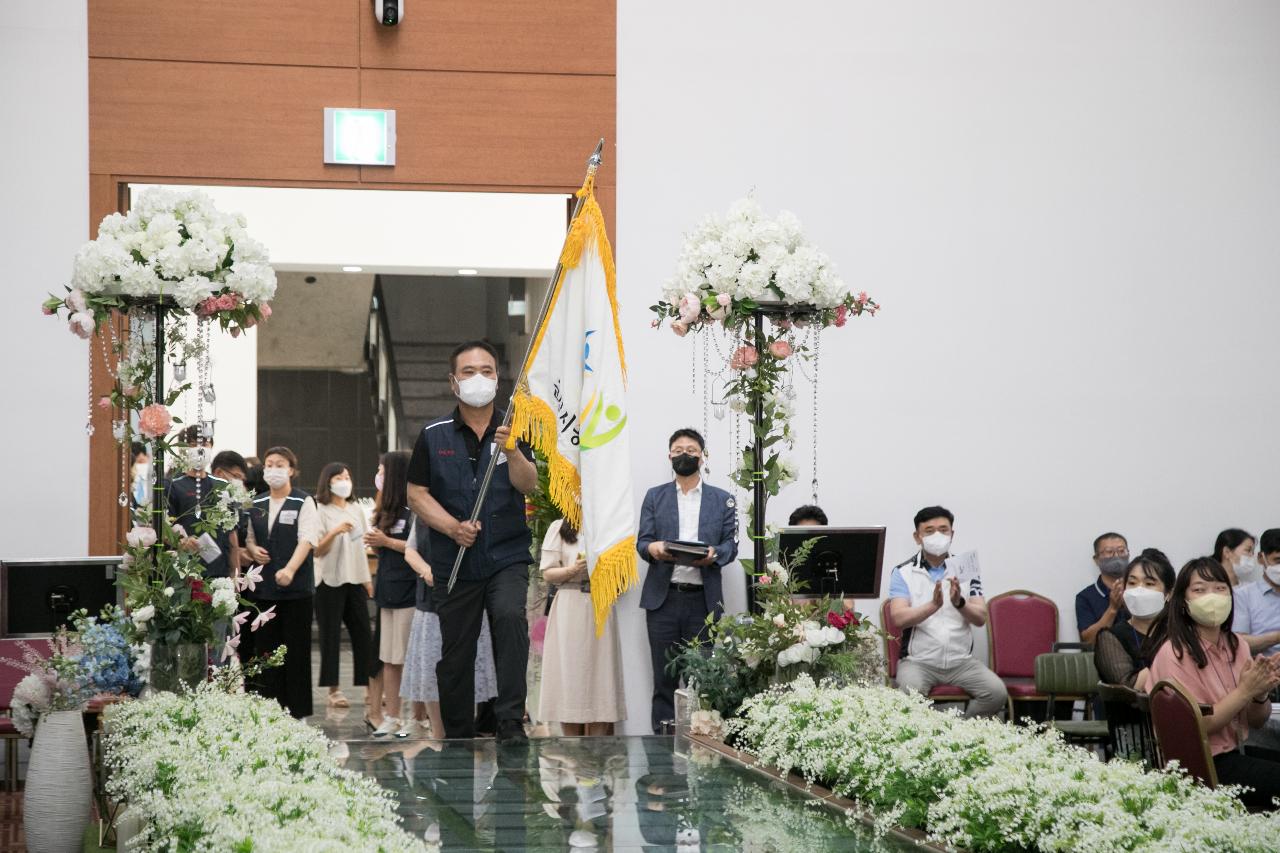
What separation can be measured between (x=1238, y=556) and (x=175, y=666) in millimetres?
5551

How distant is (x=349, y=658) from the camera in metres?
12.3

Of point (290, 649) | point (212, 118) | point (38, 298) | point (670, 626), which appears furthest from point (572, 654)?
point (212, 118)

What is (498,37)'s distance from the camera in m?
8.11

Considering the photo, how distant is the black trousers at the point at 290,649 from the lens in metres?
8.05

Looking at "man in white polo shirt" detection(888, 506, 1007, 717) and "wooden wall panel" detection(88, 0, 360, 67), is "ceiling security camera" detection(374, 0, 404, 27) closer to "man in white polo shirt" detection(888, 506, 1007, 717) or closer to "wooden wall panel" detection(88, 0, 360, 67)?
"wooden wall panel" detection(88, 0, 360, 67)

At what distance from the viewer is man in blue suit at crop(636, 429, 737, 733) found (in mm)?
7590

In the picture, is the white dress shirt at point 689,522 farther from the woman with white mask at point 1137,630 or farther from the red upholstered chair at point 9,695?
the red upholstered chair at point 9,695

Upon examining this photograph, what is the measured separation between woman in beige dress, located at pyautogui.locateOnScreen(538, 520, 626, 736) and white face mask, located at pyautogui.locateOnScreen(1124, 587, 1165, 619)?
266 centimetres

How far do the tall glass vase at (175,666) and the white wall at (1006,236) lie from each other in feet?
9.99

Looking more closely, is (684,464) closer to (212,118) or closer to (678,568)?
(678,568)

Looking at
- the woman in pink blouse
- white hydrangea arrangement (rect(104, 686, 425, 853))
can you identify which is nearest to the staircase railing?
white hydrangea arrangement (rect(104, 686, 425, 853))

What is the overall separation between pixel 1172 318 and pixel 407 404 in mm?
6925

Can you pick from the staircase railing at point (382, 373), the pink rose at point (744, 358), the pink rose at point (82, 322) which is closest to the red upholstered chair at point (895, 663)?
the pink rose at point (744, 358)

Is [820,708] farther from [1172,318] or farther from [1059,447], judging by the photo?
[1172,318]
